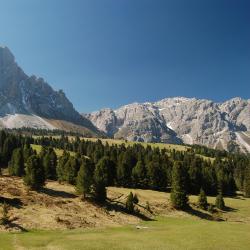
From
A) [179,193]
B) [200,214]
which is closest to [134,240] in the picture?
[179,193]

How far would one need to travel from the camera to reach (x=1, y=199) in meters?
75.1

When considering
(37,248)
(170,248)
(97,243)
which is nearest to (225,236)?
(170,248)

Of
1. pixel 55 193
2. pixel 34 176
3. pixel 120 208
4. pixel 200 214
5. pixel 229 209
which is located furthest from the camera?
pixel 229 209

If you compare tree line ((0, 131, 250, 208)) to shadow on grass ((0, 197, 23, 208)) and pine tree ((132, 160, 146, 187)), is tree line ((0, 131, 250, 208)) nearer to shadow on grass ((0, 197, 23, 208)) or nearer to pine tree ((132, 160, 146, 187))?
pine tree ((132, 160, 146, 187))

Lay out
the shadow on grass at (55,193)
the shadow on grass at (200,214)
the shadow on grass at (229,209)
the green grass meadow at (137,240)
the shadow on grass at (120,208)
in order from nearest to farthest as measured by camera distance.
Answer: the green grass meadow at (137,240), the shadow on grass at (120,208), the shadow on grass at (55,193), the shadow on grass at (200,214), the shadow on grass at (229,209)

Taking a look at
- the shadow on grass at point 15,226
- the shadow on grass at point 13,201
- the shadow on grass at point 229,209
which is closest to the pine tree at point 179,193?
the shadow on grass at point 229,209

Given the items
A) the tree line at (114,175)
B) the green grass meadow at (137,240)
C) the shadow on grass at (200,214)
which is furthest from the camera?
the shadow on grass at (200,214)

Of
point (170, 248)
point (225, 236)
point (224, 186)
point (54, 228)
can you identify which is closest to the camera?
point (170, 248)

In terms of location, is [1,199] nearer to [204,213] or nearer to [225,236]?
[225,236]

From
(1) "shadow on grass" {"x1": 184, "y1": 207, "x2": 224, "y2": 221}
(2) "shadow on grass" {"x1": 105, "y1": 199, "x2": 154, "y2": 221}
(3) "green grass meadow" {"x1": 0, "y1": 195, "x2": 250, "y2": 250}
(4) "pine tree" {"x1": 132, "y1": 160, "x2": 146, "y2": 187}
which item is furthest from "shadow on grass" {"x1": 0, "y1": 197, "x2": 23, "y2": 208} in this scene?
(4) "pine tree" {"x1": 132, "y1": 160, "x2": 146, "y2": 187}

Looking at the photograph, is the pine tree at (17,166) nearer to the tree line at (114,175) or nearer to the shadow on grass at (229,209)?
the tree line at (114,175)

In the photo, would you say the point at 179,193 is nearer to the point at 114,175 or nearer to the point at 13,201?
the point at 114,175

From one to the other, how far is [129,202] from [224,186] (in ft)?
229

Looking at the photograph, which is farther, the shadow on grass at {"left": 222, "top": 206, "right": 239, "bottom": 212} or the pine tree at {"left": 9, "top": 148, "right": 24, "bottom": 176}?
the pine tree at {"left": 9, "top": 148, "right": 24, "bottom": 176}
